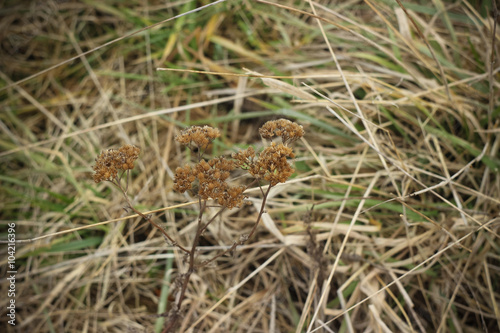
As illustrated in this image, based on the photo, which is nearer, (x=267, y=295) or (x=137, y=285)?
(x=267, y=295)

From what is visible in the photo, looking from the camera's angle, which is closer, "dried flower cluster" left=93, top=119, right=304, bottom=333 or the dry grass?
"dried flower cluster" left=93, top=119, right=304, bottom=333

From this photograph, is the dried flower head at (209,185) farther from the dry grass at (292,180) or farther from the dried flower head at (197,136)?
the dry grass at (292,180)

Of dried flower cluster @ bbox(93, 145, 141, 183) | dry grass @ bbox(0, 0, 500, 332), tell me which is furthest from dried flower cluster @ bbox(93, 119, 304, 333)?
dry grass @ bbox(0, 0, 500, 332)

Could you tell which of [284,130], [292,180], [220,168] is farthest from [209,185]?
[292,180]

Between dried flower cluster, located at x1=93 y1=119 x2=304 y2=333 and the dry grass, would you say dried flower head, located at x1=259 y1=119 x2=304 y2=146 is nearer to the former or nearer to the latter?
dried flower cluster, located at x1=93 y1=119 x2=304 y2=333

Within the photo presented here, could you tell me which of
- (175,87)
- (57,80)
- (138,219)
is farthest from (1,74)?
(138,219)

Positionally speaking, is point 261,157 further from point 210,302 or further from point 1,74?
point 1,74

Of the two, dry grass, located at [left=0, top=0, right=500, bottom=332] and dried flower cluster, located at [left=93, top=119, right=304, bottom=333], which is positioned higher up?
dried flower cluster, located at [left=93, top=119, right=304, bottom=333]
